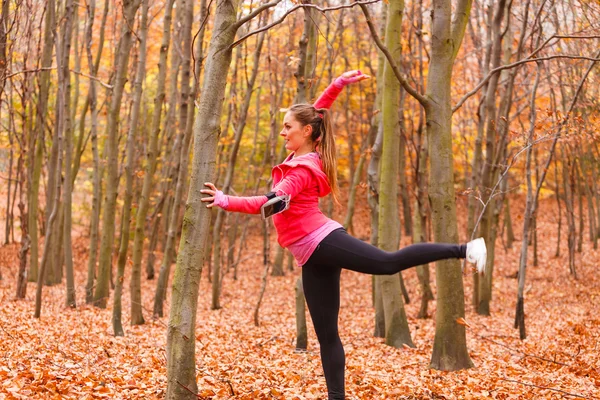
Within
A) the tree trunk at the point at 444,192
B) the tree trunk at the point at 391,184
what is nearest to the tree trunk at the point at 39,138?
the tree trunk at the point at 391,184

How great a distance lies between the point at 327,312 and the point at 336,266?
0.36 metres

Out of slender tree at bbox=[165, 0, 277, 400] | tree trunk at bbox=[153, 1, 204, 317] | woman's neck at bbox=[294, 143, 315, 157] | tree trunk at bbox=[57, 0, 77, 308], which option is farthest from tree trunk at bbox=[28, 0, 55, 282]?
woman's neck at bbox=[294, 143, 315, 157]

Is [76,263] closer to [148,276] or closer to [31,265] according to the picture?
[148,276]

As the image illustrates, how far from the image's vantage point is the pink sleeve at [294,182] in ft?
11.8

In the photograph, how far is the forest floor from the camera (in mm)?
4477

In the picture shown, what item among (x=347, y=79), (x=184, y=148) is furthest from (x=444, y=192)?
(x=184, y=148)

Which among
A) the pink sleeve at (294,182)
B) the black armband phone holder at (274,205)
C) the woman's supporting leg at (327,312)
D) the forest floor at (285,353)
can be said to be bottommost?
the forest floor at (285,353)

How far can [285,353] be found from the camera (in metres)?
7.24

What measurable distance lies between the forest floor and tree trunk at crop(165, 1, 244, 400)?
56 cm

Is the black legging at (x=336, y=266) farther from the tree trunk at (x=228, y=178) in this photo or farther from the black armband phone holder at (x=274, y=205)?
the tree trunk at (x=228, y=178)

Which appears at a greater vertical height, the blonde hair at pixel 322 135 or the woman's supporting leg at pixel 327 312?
the blonde hair at pixel 322 135

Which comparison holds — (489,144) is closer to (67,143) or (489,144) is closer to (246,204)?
(67,143)

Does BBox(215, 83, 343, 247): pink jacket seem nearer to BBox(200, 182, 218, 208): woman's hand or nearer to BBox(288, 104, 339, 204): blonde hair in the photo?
BBox(288, 104, 339, 204): blonde hair

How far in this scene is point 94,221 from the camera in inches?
424
